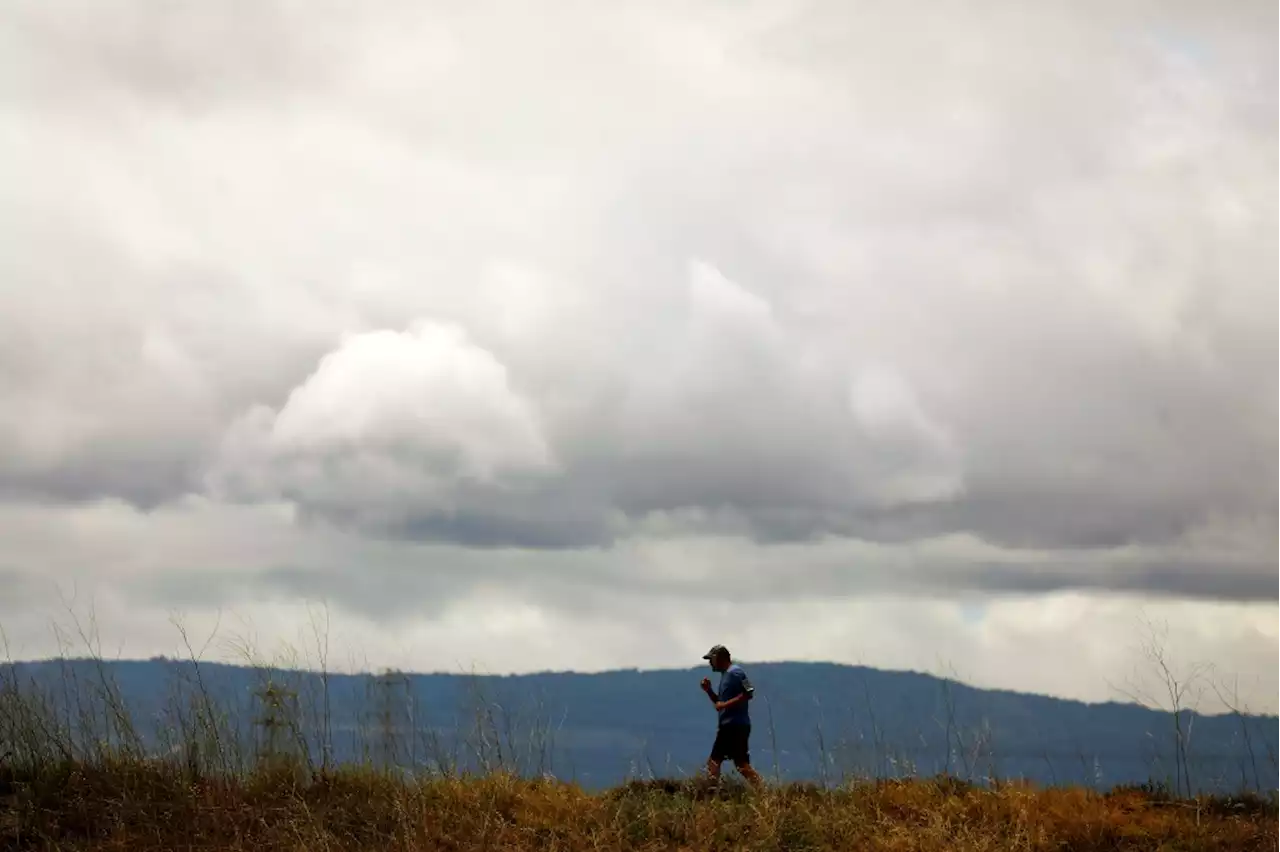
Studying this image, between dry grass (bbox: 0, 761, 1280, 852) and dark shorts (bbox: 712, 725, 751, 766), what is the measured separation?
91 cm

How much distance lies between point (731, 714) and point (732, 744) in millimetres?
452

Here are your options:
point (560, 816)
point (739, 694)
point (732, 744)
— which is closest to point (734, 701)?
point (739, 694)

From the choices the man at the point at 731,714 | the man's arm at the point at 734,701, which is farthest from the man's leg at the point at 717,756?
the man's arm at the point at 734,701

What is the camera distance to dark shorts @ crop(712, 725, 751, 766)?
21.5m

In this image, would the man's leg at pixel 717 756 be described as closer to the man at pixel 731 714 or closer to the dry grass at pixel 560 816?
the man at pixel 731 714

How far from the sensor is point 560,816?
63.9 ft

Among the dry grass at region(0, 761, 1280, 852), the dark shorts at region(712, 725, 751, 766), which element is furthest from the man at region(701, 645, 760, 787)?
the dry grass at region(0, 761, 1280, 852)

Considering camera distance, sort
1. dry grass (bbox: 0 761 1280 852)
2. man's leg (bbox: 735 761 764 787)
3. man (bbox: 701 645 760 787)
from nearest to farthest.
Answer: dry grass (bbox: 0 761 1280 852)
man's leg (bbox: 735 761 764 787)
man (bbox: 701 645 760 787)

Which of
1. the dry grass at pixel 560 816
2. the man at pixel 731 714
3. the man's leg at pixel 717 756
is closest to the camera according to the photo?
the dry grass at pixel 560 816

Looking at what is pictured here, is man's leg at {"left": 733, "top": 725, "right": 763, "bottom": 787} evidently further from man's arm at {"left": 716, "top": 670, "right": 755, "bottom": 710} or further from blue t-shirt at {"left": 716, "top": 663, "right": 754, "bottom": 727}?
man's arm at {"left": 716, "top": 670, "right": 755, "bottom": 710}

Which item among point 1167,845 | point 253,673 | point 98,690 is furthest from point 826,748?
point 98,690

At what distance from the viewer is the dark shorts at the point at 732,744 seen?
70.4 feet

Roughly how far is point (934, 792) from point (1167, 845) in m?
3.19

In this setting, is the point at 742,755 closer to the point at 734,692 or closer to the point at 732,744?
the point at 732,744
